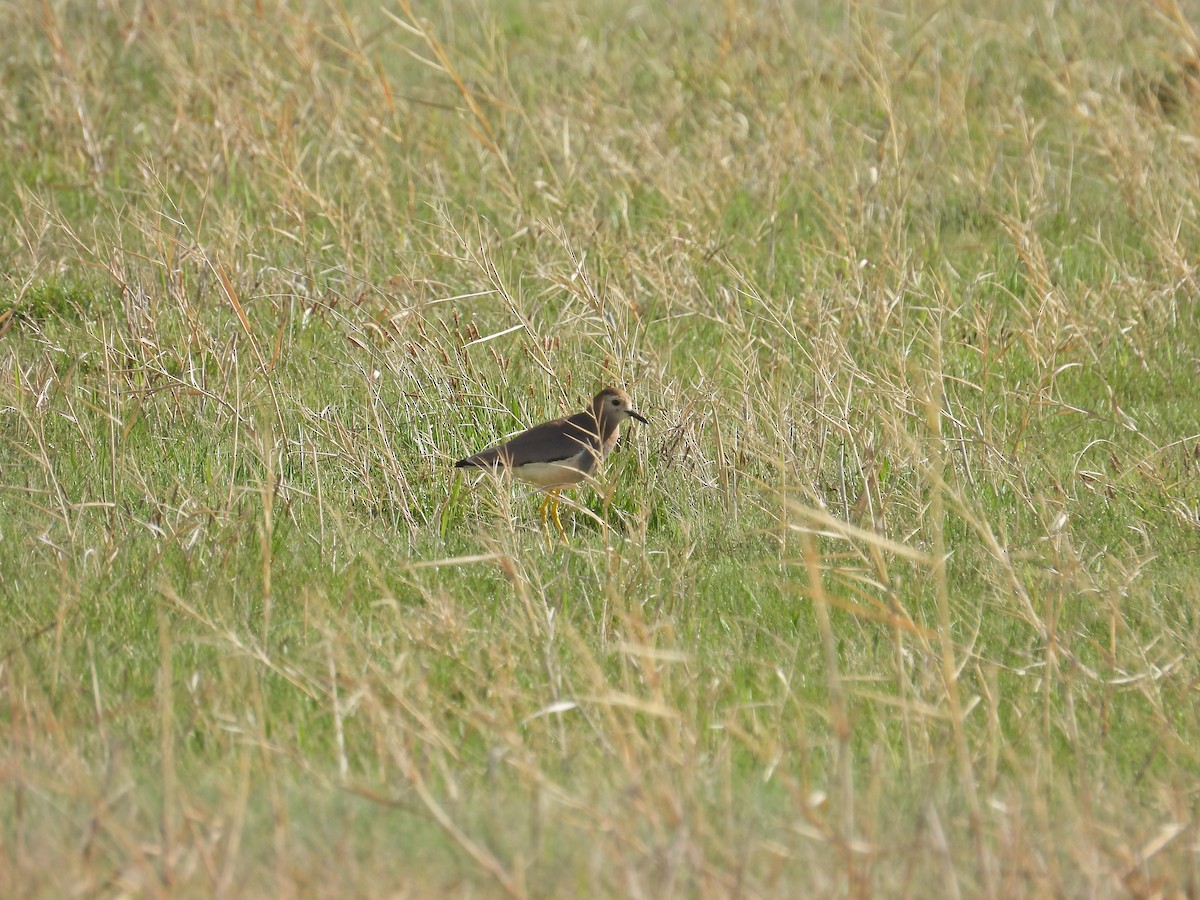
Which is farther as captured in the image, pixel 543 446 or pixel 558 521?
pixel 543 446

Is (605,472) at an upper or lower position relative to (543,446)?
lower

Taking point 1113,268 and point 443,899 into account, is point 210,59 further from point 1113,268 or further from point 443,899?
point 443,899

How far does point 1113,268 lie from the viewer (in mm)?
7012

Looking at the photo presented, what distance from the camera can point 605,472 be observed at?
17.9 ft

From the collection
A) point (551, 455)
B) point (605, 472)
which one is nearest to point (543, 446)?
point (551, 455)

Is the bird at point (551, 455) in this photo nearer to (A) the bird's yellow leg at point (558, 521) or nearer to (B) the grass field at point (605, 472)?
(A) the bird's yellow leg at point (558, 521)

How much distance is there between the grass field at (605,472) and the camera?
3090 mm

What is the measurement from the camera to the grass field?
3.09 meters

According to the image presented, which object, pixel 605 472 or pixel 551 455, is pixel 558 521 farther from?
pixel 605 472

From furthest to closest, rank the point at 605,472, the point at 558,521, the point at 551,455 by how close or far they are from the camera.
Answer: the point at 605,472, the point at 551,455, the point at 558,521

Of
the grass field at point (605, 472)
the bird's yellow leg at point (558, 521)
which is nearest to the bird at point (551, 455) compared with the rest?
the bird's yellow leg at point (558, 521)

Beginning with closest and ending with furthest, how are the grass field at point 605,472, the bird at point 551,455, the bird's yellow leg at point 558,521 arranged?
the grass field at point 605,472
the bird's yellow leg at point 558,521
the bird at point 551,455

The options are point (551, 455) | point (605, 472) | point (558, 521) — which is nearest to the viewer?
point (558, 521)

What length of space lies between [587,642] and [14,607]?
1.52 m
